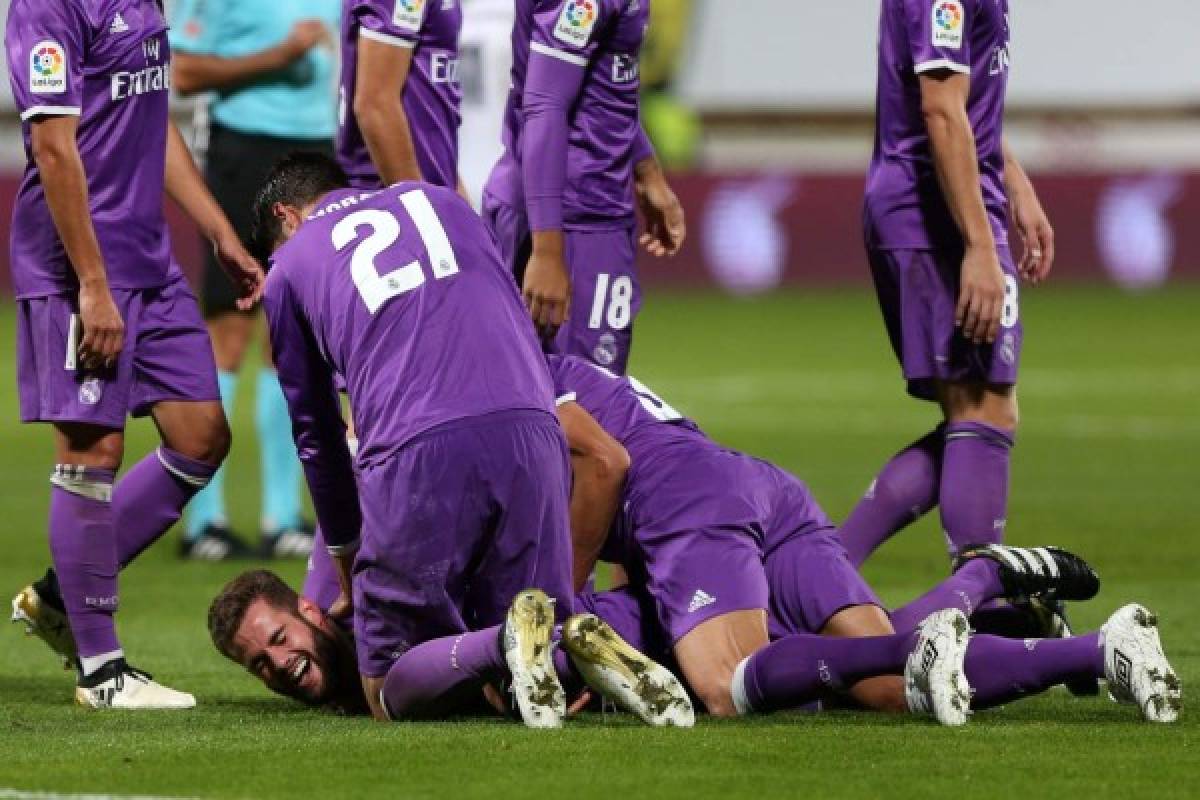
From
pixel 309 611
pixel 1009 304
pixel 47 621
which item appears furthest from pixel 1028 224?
pixel 47 621

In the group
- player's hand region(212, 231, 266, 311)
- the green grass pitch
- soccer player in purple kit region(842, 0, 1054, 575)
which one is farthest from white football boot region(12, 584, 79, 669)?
soccer player in purple kit region(842, 0, 1054, 575)

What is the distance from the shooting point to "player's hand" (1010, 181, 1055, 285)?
7.99 m

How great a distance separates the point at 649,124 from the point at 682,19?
6.34ft

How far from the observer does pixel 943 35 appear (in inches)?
288

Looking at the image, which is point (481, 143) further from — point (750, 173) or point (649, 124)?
point (649, 124)

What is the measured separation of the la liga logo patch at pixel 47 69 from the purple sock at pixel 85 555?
3.37 ft

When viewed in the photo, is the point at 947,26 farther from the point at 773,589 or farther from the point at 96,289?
the point at 96,289

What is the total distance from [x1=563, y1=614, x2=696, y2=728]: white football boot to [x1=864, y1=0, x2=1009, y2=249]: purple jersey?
2.25 meters

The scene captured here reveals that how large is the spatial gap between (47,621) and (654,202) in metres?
2.69

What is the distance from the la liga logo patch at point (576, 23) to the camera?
7.98 meters

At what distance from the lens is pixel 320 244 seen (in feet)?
20.6

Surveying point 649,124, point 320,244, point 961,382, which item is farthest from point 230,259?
point 649,124

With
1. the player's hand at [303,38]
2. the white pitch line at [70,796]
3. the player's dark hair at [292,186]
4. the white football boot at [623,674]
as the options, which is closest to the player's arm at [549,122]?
the player's dark hair at [292,186]

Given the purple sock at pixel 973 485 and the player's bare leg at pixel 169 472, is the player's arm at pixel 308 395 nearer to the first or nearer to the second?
the player's bare leg at pixel 169 472
